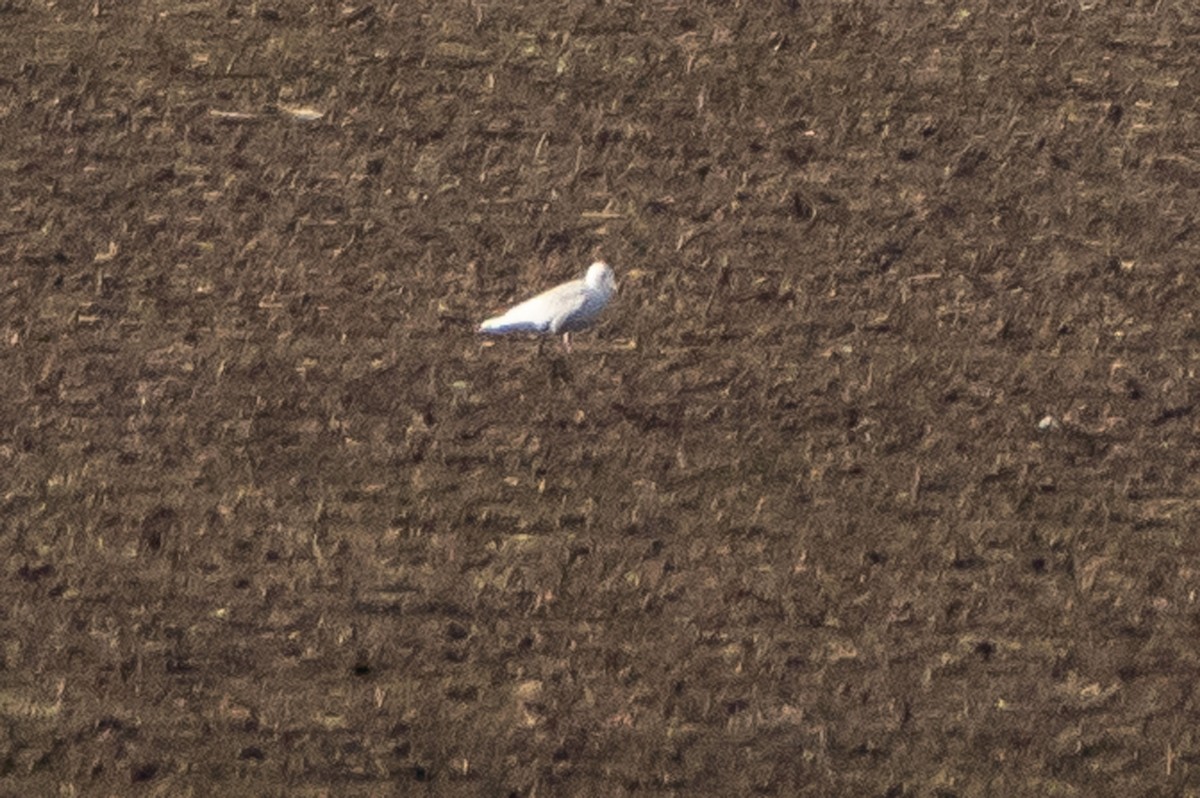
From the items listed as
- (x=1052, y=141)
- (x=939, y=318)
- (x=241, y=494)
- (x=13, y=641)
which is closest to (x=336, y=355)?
(x=241, y=494)

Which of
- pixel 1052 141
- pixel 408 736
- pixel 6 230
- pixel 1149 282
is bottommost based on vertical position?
pixel 408 736

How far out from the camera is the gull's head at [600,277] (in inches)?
144

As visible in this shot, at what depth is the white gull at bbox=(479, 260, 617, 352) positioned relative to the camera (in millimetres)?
3658

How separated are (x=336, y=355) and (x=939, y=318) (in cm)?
149

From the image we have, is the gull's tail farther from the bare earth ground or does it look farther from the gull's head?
the gull's head

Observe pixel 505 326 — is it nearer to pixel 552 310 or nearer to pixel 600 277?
pixel 552 310

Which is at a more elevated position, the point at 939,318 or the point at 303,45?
the point at 303,45

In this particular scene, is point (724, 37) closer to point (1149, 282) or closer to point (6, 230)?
point (1149, 282)

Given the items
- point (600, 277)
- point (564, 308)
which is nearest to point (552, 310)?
point (564, 308)

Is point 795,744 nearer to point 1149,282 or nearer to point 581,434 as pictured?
point 581,434

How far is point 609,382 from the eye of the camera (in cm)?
369

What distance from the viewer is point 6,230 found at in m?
3.64

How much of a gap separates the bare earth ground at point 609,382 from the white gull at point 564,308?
43 mm

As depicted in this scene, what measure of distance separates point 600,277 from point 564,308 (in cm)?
12
